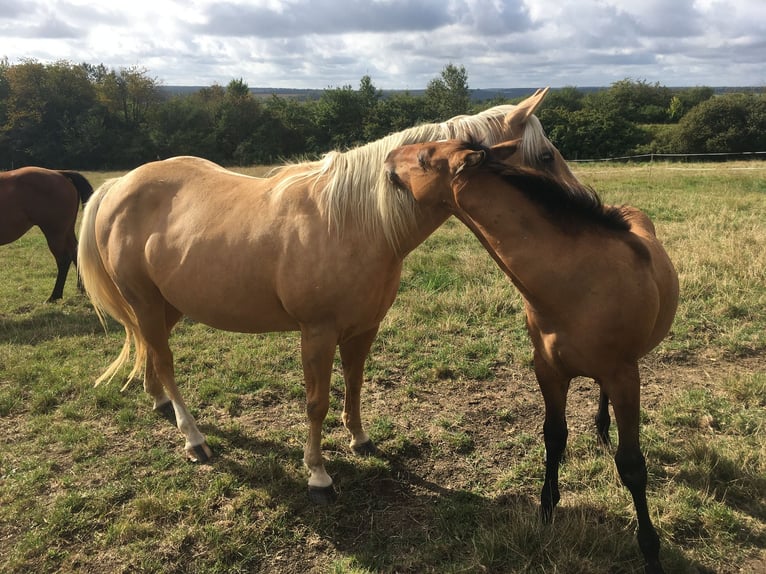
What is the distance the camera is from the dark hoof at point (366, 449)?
10.6 ft

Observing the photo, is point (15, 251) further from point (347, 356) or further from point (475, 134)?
point (475, 134)

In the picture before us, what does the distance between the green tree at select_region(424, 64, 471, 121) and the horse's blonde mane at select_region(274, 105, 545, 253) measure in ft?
168

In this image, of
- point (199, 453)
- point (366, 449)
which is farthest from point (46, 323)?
point (366, 449)

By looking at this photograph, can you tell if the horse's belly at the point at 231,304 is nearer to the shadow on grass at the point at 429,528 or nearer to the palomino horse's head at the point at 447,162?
the shadow on grass at the point at 429,528

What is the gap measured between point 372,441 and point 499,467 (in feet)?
2.87

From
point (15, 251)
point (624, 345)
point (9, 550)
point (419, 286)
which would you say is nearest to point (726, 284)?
point (419, 286)

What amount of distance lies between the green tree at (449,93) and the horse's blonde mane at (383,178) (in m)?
51.3

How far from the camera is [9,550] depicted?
2.47 m

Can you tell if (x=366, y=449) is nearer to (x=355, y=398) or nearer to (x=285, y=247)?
(x=355, y=398)

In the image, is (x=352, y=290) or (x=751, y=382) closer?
(x=352, y=290)

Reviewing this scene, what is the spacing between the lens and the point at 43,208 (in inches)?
285

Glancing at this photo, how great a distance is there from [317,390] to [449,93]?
54.8 m

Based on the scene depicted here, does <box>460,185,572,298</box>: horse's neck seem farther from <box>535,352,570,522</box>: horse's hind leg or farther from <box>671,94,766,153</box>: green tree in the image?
<box>671,94,766,153</box>: green tree

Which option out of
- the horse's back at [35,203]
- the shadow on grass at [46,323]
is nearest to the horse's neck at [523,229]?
the shadow on grass at [46,323]
